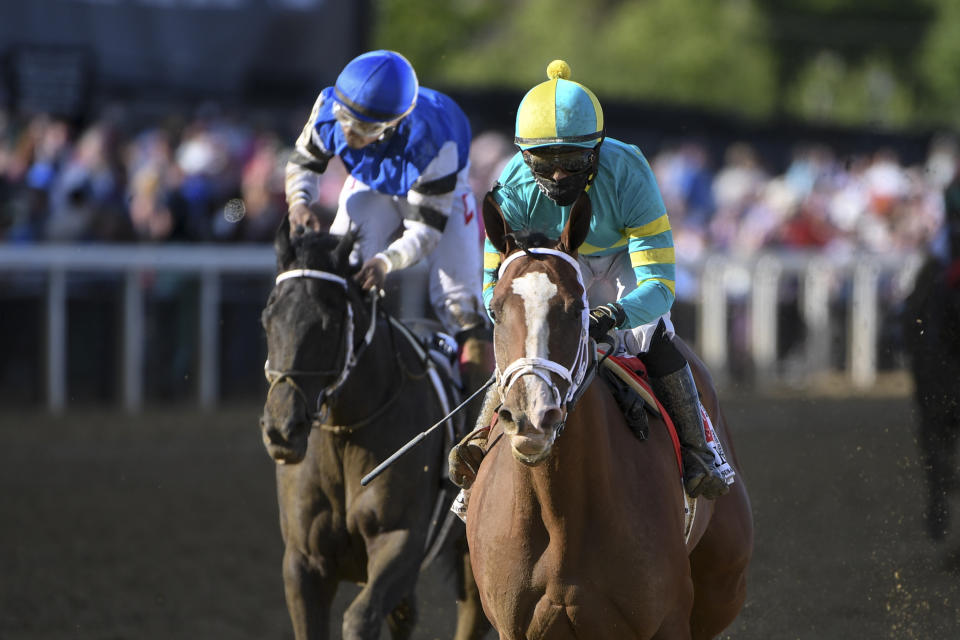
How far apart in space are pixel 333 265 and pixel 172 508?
424 cm

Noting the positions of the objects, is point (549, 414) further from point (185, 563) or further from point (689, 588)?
point (185, 563)

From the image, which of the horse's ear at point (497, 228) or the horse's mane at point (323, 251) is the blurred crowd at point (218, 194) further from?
the horse's ear at point (497, 228)

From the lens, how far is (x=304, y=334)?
476 cm

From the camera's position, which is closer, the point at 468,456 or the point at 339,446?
the point at 468,456

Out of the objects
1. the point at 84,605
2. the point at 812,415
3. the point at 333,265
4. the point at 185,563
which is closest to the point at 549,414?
the point at 333,265

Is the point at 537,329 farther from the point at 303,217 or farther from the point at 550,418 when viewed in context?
the point at 303,217

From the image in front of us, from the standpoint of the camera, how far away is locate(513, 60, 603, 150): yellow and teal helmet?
4027 millimetres

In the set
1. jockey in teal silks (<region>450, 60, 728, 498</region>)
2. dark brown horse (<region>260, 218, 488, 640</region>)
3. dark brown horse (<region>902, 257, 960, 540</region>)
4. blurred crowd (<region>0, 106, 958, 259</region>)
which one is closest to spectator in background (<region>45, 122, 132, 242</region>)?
blurred crowd (<region>0, 106, 958, 259</region>)

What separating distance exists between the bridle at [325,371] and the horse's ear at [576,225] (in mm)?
1251

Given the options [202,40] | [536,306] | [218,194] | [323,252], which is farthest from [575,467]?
[202,40]

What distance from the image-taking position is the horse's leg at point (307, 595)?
4770mm

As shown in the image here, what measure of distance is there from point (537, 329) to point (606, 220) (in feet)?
2.86

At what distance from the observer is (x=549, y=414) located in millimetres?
3393

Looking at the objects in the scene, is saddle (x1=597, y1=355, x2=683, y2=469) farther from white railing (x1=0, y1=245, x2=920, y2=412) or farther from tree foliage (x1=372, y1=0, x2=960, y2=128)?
tree foliage (x1=372, y1=0, x2=960, y2=128)
